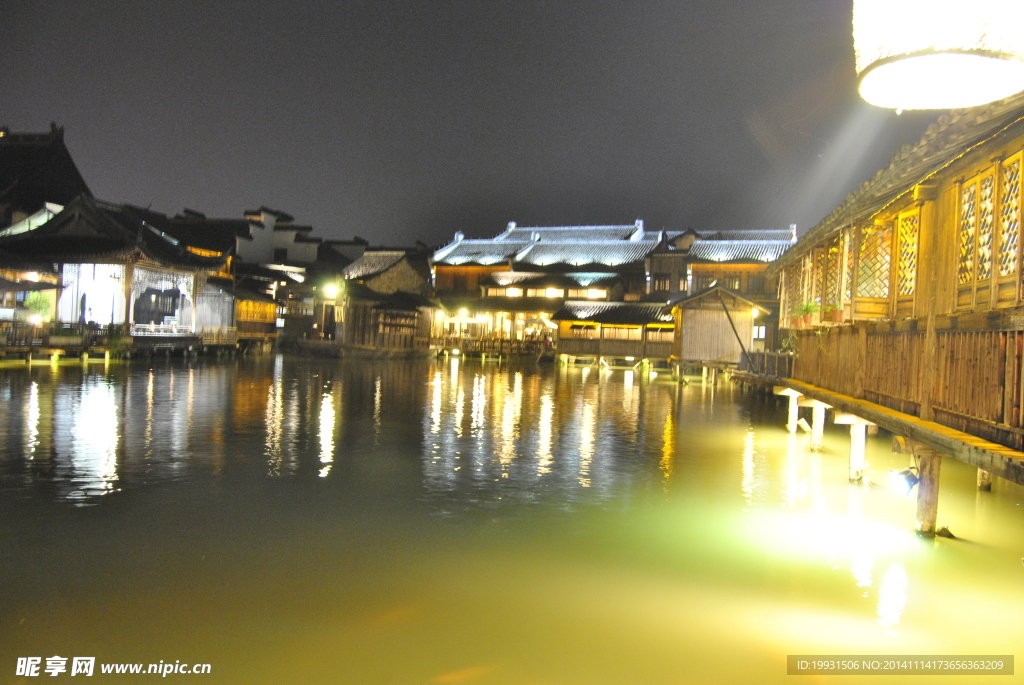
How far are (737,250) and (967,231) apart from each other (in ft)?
134

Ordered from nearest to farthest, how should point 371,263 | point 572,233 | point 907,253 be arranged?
1. point 907,253
2. point 371,263
3. point 572,233

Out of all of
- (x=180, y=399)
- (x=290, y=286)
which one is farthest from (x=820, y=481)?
(x=290, y=286)

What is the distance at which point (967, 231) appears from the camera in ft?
25.8

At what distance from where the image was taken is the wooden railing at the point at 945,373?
20.8ft

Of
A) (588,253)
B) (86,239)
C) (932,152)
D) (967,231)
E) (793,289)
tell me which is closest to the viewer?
(932,152)

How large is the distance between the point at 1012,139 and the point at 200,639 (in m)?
8.14

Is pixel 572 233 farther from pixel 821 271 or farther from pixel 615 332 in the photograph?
pixel 821 271

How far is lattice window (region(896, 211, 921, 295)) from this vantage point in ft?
32.7

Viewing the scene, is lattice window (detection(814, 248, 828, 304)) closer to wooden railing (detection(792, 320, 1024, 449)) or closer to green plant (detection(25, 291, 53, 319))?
wooden railing (detection(792, 320, 1024, 449))

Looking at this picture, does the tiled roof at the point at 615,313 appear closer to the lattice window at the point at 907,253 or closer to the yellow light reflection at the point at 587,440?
the yellow light reflection at the point at 587,440

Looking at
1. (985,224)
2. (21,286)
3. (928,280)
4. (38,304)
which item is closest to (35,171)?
(38,304)

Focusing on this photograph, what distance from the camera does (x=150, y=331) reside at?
34281 mm

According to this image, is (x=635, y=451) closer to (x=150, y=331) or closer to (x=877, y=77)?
(x=877, y=77)

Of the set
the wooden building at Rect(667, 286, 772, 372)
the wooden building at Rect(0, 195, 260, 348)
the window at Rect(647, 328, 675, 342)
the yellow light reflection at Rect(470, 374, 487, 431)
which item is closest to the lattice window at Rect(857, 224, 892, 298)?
the yellow light reflection at Rect(470, 374, 487, 431)
